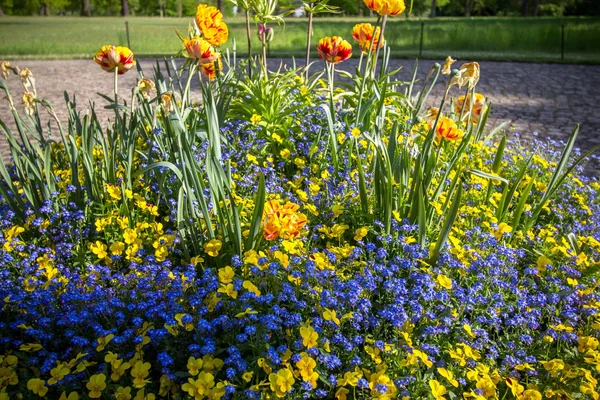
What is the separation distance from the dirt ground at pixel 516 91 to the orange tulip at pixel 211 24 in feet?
6.94

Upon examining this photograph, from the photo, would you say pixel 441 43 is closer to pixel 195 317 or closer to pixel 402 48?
pixel 402 48

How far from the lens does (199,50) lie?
10.1 ft

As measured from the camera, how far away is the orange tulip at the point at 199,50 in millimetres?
3053

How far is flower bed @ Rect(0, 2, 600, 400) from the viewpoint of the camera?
2.04m

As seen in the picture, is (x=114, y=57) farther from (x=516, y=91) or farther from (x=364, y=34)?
(x=516, y=91)

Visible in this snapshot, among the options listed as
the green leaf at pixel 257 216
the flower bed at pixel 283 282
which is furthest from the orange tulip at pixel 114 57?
the green leaf at pixel 257 216

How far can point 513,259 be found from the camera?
2.83 meters

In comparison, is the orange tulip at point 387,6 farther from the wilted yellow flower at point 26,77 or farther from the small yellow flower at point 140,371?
the small yellow flower at point 140,371

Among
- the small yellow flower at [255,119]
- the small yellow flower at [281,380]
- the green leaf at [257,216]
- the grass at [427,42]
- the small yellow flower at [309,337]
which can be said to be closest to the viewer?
the small yellow flower at [281,380]

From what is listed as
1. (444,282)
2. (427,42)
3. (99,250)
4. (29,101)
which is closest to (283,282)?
(444,282)

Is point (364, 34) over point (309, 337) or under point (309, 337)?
over

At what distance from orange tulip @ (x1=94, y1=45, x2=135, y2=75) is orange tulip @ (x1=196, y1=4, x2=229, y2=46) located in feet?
1.55

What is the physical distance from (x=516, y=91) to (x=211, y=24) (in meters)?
7.89

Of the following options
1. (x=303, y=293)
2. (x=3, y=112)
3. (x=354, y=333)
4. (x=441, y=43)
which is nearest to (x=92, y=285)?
(x=303, y=293)
